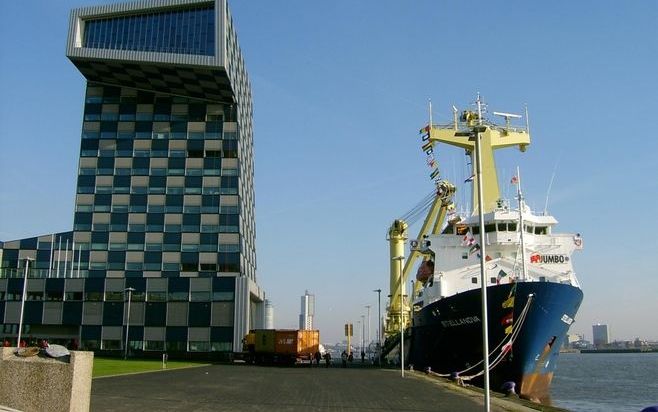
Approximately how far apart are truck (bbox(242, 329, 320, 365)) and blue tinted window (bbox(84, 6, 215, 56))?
39.4m

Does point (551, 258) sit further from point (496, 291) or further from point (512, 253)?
point (496, 291)

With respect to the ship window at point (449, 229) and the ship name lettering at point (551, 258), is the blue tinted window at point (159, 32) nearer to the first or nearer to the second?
the ship window at point (449, 229)

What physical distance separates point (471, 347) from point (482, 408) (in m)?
16.9

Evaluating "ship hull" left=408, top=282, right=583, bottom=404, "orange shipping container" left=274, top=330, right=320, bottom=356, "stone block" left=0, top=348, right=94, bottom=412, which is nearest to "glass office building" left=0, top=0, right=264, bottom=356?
"orange shipping container" left=274, top=330, right=320, bottom=356

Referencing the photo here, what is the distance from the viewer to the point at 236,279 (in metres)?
77.7

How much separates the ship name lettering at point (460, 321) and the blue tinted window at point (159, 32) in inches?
2146

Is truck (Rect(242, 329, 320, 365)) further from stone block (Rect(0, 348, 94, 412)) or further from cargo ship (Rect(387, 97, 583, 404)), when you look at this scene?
stone block (Rect(0, 348, 94, 412))

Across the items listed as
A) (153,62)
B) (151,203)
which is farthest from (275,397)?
(151,203)

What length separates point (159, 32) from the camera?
8475cm

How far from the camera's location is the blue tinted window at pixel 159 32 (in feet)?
274

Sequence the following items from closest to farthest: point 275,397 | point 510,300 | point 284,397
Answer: point 275,397, point 284,397, point 510,300

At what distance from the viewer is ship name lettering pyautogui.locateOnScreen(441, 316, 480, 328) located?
125ft

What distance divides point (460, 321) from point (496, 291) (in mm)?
3602

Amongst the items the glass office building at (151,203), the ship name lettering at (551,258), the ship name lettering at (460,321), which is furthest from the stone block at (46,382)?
the glass office building at (151,203)
